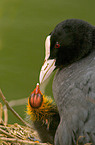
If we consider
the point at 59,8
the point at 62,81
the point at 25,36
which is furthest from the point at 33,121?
the point at 59,8

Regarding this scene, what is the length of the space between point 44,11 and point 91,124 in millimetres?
1575

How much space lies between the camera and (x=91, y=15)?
2439 mm

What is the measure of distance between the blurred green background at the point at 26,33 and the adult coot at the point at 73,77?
96cm

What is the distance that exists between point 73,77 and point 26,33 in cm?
127

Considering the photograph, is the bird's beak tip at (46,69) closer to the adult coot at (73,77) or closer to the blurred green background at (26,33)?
the adult coot at (73,77)

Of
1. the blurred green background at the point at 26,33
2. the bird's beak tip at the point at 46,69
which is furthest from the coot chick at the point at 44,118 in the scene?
the blurred green background at the point at 26,33

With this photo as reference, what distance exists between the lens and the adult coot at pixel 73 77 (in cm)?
122

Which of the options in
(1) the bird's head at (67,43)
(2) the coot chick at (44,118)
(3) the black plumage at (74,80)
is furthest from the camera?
(2) the coot chick at (44,118)

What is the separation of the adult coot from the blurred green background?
96 cm

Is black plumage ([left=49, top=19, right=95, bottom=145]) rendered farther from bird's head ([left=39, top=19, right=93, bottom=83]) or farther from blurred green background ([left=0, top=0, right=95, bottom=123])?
blurred green background ([left=0, top=0, right=95, bottom=123])

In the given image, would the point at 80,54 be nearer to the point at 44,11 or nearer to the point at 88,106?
the point at 88,106

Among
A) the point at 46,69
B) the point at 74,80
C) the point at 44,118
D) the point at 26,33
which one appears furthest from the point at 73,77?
the point at 26,33

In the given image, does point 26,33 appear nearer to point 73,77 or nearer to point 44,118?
point 44,118

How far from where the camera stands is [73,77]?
1.36 m
